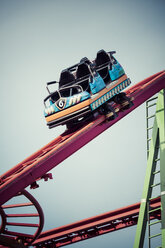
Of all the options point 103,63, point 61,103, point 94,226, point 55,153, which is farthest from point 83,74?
point 94,226

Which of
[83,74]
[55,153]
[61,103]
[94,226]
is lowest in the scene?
[94,226]

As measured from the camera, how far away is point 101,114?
5160 mm

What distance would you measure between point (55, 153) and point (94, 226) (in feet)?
14.1

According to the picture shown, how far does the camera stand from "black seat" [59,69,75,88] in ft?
18.1

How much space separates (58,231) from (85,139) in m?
4.34

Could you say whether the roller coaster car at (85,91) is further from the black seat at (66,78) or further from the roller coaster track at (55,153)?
the roller coaster track at (55,153)

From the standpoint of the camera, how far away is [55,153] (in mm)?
4273

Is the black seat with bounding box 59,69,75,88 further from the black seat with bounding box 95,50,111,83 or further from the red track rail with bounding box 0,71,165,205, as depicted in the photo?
the red track rail with bounding box 0,71,165,205

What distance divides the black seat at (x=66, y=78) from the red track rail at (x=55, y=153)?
934 millimetres

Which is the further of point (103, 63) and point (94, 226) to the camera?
point (94, 226)

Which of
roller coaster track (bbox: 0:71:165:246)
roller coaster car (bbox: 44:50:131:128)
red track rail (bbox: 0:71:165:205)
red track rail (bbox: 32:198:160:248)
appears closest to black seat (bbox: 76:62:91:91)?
roller coaster car (bbox: 44:50:131:128)

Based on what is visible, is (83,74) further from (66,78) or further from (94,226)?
(94,226)

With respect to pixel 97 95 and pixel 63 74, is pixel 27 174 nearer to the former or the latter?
pixel 97 95

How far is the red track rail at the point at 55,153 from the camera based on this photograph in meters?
3.84
